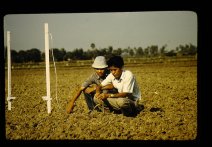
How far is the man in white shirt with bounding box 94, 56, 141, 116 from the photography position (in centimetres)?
516

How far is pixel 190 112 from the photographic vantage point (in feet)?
19.2

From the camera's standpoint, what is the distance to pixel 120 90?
5359 millimetres

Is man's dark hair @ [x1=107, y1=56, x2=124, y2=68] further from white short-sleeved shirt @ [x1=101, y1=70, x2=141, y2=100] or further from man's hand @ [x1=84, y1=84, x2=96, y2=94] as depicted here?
man's hand @ [x1=84, y1=84, x2=96, y2=94]

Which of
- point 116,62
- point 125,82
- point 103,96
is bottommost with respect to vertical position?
point 103,96

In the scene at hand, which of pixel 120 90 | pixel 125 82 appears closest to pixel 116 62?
pixel 125 82

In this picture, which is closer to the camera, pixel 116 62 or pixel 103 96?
pixel 116 62

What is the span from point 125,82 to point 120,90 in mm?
250

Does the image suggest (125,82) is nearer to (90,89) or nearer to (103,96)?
(103,96)

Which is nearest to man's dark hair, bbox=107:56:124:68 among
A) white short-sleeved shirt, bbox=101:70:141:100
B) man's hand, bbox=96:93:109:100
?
white short-sleeved shirt, bbox=101:70:141:100

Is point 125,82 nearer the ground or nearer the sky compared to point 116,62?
nearer the ground
